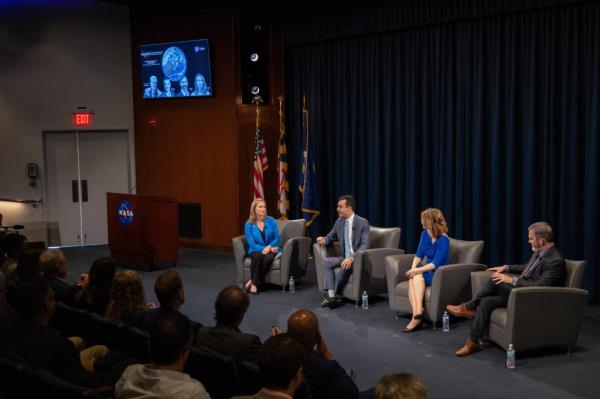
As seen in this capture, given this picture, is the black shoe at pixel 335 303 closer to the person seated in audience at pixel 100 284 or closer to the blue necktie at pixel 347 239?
the blue necktie at pixel 347 239

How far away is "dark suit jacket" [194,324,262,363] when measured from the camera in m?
3.57

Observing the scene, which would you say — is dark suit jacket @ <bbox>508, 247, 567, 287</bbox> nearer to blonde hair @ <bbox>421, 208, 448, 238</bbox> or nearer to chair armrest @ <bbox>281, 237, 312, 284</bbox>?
blonde hair @ <bbox>421, 208, 448, 238</bbox>

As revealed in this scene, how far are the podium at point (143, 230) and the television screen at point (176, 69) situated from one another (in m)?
2.27

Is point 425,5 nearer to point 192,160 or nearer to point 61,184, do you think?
point 192,160

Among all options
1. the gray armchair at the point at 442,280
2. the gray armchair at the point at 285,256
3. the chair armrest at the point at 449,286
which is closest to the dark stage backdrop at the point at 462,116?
the gray armchair at the point at 442,280

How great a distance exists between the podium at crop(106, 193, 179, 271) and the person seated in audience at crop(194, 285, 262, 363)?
5.99 metres

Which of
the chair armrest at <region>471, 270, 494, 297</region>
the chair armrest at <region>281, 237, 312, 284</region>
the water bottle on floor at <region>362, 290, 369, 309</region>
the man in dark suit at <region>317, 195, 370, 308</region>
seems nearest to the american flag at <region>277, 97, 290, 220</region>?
the chair armrest at <region>281, 237, 312, 284</region>

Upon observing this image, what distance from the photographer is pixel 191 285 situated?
8.68 metres

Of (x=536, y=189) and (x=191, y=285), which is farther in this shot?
(x=191, y=285)

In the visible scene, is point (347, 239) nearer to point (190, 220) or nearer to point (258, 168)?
point (258, 168)

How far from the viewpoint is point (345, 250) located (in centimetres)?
762

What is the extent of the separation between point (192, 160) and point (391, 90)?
3.77m

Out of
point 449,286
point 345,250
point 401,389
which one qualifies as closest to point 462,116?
point 345,250

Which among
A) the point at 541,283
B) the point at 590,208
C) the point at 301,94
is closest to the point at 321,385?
the point at 541,283
